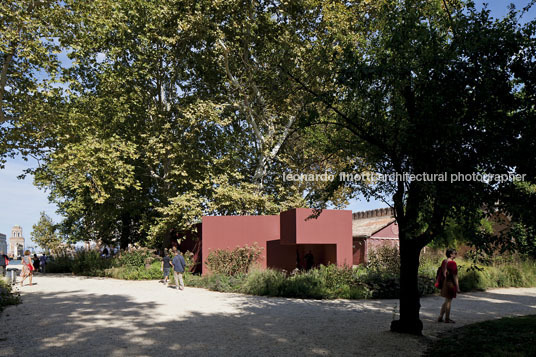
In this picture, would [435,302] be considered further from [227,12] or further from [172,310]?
[227,12]

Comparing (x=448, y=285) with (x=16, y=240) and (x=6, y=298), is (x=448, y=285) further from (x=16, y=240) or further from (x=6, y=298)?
(x=16, y=240)

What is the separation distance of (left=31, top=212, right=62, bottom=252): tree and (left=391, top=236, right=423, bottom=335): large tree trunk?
142 ft

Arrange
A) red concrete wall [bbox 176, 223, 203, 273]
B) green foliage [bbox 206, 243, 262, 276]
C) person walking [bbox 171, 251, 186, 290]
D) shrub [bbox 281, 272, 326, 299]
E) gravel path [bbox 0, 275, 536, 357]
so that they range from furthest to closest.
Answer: red concrete wall [bbox 176, 223, 203, 273] → green foliage [bbox 206, 243, 262, 276] → person walking [bbox 171, 251, 186, 290] → shrub [bbox 281, 272, 326, 299] → gravel path [bbox 0, 275, 536, 357]

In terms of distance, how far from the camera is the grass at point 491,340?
6427 mm

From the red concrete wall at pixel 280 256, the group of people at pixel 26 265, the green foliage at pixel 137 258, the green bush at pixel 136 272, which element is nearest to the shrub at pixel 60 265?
the group of people at pixel 26 265

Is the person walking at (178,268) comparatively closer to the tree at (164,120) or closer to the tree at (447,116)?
the tree at (164,120)

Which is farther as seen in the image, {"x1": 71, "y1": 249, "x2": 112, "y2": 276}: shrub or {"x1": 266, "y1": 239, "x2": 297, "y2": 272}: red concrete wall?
{"x1": 71, "y1": 249, "x2": 112, "y2": 276}: shrub

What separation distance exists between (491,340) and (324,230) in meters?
11.1

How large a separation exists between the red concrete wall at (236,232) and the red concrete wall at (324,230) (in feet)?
6.12

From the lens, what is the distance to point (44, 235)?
155ft

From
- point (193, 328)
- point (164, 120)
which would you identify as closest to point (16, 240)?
point (164, 120)

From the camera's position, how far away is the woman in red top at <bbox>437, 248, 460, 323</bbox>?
9344 millimetres

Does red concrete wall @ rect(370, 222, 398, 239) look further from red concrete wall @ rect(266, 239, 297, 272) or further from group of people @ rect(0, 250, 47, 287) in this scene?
group of people @ rect(0, 250, 47, 287)

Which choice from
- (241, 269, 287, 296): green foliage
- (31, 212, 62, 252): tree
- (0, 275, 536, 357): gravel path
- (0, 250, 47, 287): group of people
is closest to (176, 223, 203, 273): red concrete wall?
(241, 269, 287, 296): green foliage
